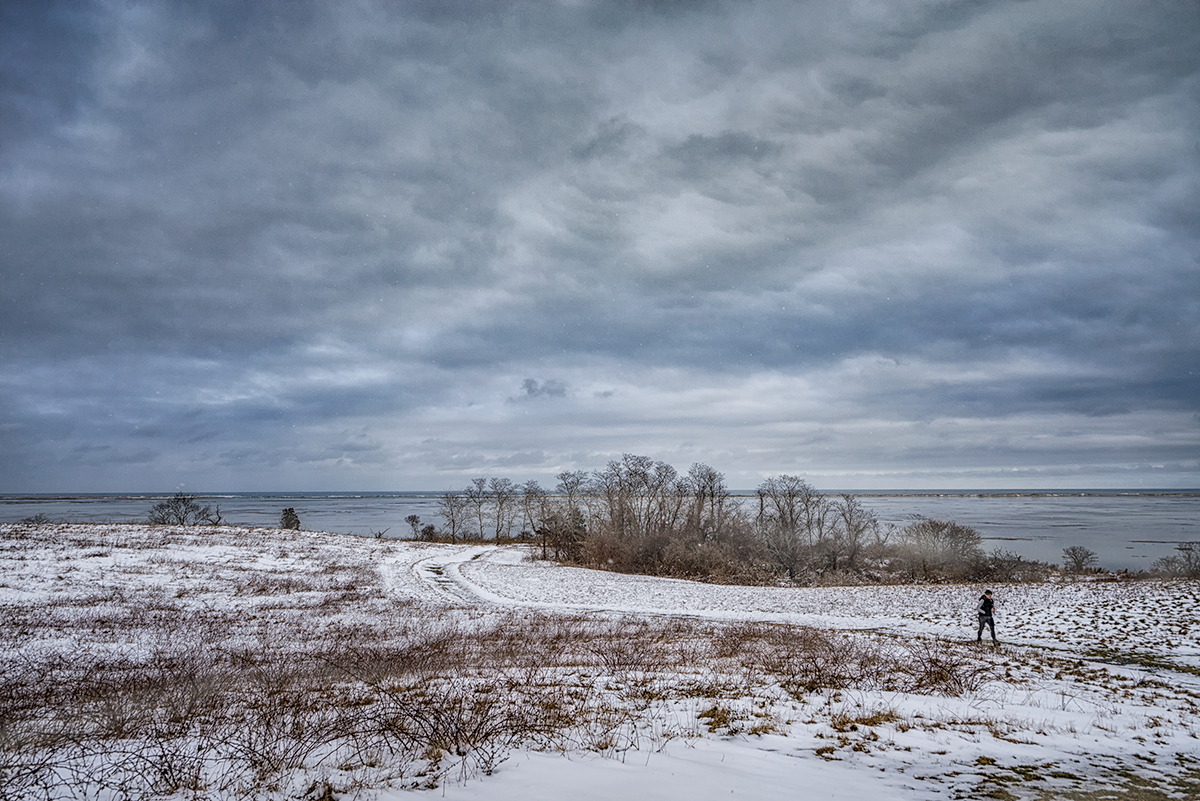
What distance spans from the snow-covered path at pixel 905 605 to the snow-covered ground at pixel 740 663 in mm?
174

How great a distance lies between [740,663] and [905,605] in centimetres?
2030

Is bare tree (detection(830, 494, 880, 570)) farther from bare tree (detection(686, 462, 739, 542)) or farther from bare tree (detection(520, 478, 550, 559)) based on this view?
bare tree (detection(520, 478, 550, 559))

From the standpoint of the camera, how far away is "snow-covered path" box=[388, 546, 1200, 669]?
19.1 metres

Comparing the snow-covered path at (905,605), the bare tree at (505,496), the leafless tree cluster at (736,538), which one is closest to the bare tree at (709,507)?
the leafless tree cluster at (736,538)

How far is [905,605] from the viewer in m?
28.6

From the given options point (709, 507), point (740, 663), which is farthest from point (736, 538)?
point (740, 663)

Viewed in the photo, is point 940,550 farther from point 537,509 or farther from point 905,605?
point 537,509

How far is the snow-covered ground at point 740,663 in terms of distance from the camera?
5.96 metres

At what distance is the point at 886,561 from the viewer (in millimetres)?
52750

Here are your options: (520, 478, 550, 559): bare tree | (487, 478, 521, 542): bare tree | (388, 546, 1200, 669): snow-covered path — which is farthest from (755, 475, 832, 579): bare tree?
(487, 478, 521, 542): bare tree

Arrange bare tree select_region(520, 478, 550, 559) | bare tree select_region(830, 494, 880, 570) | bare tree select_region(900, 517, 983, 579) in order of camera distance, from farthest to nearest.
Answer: bare tree select_region(520, 478, 550, 559), bare tree select_region(830, 494, 880, 570), bare tree select_region(900, 517, 983, 579)

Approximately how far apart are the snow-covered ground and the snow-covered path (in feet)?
0.57

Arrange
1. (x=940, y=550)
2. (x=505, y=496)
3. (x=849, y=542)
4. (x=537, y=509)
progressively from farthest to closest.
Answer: (x=505, y=496) → (x=537, y=509) → (x=849, y=542) → (x=940, y=550)

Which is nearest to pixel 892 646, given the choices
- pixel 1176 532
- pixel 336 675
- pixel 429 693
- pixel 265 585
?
pixel 429 693
